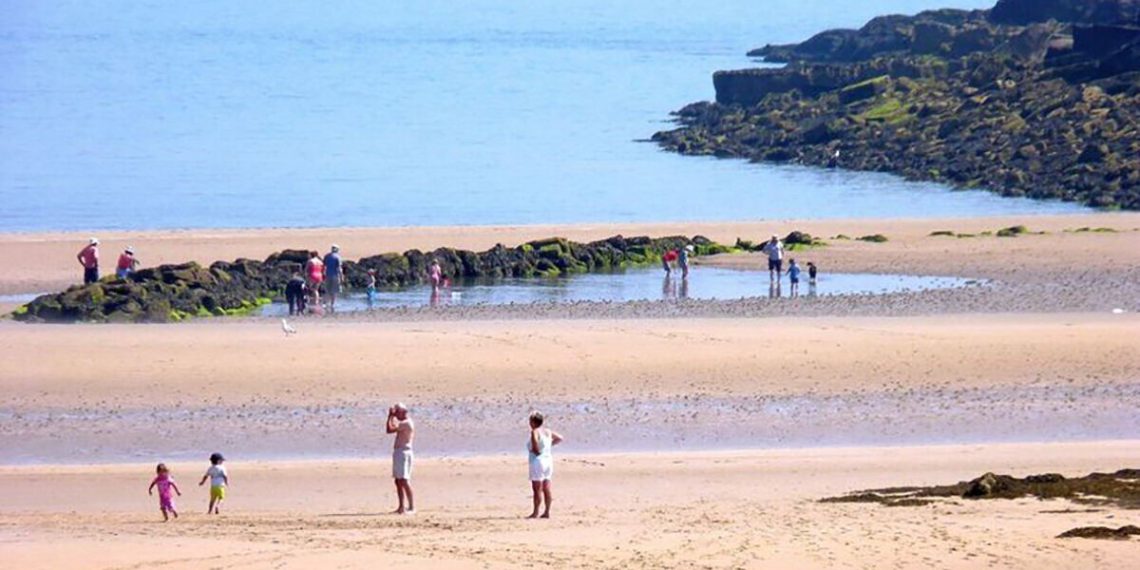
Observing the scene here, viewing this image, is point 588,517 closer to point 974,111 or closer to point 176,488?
point 176,488

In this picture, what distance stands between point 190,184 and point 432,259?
23.9 meters

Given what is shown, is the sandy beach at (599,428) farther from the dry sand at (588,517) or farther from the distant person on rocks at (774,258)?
the distant person on rocks at (774,258)

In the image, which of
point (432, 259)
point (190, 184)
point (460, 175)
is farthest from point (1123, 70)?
point (432, 259)

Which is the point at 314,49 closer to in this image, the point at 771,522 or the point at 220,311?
the point at 220,311

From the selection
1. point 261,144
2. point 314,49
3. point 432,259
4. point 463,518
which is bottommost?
point 463,518

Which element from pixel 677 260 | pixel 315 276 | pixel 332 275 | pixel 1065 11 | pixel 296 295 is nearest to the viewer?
pixel 296 295

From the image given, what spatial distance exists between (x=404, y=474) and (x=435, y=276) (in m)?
14.7

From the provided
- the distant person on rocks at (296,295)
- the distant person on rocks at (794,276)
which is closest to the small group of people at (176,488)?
the distant person on rocks at (296,295)

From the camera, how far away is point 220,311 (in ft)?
86.7

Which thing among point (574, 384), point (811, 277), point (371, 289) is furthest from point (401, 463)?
point (811, 277)

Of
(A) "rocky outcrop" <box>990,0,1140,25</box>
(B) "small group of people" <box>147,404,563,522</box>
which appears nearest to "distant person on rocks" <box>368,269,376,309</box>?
(B) "small group of people" <box>147,404,563,522</box>

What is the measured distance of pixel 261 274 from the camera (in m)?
28.9

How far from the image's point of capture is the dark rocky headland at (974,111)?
4844 cm

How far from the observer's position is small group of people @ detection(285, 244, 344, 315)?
26344mm
